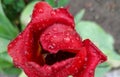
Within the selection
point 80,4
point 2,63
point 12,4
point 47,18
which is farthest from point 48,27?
point 80,4

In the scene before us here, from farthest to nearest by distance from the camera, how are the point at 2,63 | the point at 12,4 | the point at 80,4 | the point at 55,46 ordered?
the point at 80,4
the point at 12,4
the point at 2,63
the point at 55,46

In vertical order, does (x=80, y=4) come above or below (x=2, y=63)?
above

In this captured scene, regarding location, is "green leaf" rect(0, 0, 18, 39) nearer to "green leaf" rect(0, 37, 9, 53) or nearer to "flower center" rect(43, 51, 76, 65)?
"green leaf" rect(0, 37, 9, 53)

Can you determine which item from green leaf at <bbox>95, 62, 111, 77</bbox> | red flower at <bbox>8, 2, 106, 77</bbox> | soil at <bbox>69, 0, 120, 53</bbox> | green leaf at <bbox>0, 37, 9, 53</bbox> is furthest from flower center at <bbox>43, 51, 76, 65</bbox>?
soil at <bbox>69, 0, 120, 53</bbox>

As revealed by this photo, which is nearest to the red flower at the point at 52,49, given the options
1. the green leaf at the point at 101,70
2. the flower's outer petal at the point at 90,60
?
the flower's outer petal at the point at 90,60

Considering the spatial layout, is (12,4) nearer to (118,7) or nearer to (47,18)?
(118,7)

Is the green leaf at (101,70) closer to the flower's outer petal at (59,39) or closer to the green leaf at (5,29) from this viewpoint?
the green leaf at (5,29)
